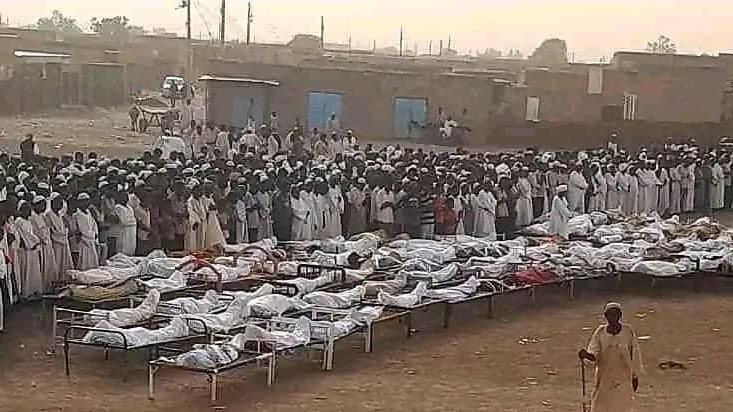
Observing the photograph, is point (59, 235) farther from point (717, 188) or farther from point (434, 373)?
point (717, 188)

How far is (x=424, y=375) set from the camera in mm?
11703

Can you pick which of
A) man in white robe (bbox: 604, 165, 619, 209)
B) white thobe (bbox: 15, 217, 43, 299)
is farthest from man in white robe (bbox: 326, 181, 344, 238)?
man in white robe (bbox: 604, 165, 619, 209)

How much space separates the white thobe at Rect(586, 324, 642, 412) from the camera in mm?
8891

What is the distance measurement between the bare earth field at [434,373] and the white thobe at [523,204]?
512 centimetres

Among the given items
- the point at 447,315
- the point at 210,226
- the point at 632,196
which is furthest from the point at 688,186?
the point at 447,315

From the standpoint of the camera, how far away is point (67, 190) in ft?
49.2

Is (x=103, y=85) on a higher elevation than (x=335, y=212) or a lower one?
higher

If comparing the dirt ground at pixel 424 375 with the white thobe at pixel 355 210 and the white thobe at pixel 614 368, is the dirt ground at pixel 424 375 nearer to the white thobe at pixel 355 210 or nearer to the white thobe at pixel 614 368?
the white thobe at pixel 614 368

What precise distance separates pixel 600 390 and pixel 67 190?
8218 millimetres

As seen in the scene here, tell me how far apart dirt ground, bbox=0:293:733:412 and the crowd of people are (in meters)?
1.14

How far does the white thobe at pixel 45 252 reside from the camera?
1405 centimetres

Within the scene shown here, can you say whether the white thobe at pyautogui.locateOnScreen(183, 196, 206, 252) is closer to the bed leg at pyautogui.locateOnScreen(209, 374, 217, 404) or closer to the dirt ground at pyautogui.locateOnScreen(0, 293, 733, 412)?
the dirt ground at pyautogui.locateOnScreen(0, 293, 733, 412)

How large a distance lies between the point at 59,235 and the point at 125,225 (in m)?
1.15

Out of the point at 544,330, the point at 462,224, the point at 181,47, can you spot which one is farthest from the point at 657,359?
the point at 181,47
